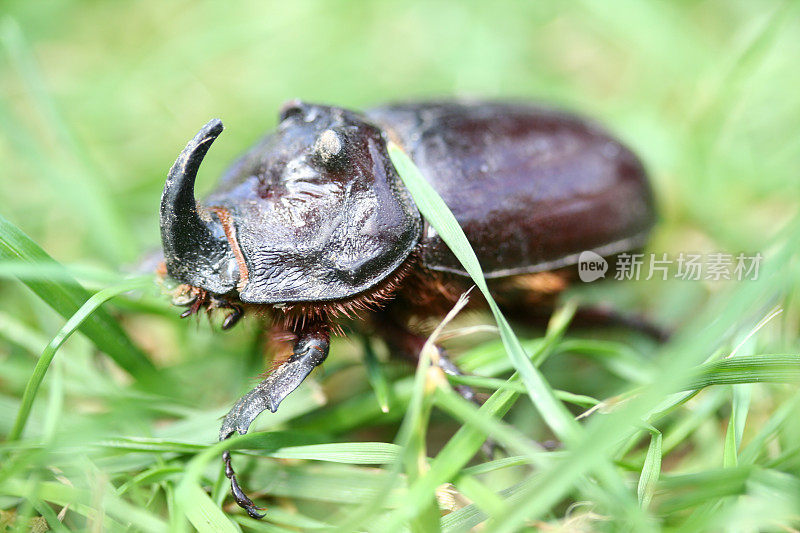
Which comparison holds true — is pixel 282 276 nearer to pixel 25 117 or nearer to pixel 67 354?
pixel 67 354

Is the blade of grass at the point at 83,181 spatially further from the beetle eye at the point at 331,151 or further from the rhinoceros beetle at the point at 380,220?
the beetle eye at the point at 331,151

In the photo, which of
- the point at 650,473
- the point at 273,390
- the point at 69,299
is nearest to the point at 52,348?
the point at 69,299

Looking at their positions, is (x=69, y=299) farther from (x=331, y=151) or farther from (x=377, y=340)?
(x=377, y=340)

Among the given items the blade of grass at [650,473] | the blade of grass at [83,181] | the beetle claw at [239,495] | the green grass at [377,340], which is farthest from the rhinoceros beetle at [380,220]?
the blade of grass at [83,181]

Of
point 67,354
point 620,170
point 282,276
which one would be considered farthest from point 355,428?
point 620,170

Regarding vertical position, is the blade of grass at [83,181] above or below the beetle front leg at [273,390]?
above

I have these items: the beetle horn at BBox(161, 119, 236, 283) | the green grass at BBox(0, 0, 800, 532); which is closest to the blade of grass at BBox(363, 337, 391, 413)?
the green grass at BBox(0, 0, 800, 532)
